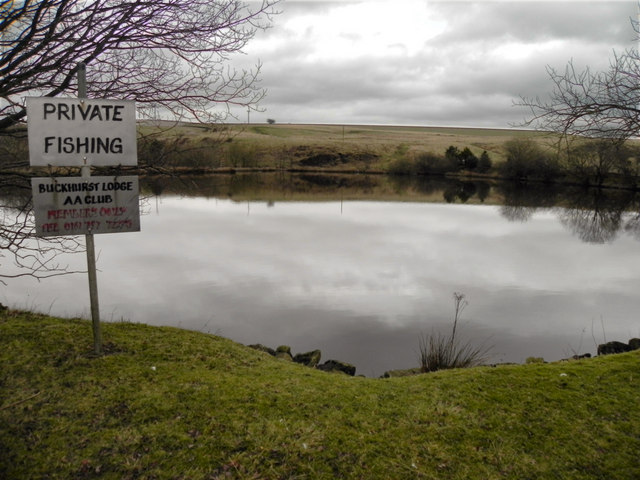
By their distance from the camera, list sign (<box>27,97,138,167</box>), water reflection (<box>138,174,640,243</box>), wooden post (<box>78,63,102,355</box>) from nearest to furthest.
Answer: sign (<box>27,97,138,167</box>) < wooden post (<box>78,63,102,355</box>) < water reflection (<box>138,174,640,243</box>)

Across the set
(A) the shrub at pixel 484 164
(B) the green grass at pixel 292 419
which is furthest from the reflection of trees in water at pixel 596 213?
(B) the green grass at pixel 292 419

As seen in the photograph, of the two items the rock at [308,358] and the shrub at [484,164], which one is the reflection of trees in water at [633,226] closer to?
the rock at [308,358]

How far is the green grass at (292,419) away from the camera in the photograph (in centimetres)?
397

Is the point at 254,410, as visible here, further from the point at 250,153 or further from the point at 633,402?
the point at 250,153

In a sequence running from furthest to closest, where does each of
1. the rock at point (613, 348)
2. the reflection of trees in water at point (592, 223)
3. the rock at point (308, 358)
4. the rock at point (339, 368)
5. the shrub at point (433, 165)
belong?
1. the shrub at point (433, 165)
2. the reflection of trees in water at point (592, 223)
3. the rock at point (613, 348)
4. the rock at point (308, 358)
5. the rock at point (339, 368)

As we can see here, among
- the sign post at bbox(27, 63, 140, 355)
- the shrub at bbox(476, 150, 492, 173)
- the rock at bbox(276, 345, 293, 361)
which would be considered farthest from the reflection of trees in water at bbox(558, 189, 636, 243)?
the sign post at bbox(27, 63, 140, 355)

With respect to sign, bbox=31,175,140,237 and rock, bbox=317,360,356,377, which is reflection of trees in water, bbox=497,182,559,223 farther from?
sign, bbox=31,175,140,237

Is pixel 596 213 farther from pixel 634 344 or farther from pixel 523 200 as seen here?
pixel 634 344

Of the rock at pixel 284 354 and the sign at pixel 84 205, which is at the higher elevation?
the sign at pixel 84 205

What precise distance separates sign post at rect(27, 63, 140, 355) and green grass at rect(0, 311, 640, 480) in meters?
1.09

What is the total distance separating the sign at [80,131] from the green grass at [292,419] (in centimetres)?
263

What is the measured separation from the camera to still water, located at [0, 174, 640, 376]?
11.6m

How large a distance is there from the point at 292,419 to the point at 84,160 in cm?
412

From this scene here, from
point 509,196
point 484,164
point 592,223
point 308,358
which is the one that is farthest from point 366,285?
point 484,164
